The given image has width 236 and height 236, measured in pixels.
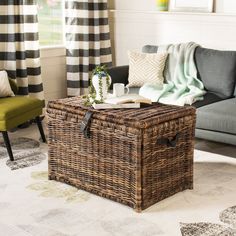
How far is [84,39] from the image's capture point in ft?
17.9

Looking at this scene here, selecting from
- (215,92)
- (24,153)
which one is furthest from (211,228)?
(215,92)

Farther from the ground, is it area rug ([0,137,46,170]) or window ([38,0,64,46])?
window ([38,0,64,46])

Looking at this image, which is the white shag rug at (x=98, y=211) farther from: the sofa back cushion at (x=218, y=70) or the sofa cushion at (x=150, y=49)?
→ the sofa cushion at (x=150, y=49)

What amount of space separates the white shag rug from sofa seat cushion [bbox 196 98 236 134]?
0.42 metres

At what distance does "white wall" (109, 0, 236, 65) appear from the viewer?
4840 mm

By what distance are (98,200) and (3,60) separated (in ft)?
7.30

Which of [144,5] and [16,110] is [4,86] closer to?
[16,110]

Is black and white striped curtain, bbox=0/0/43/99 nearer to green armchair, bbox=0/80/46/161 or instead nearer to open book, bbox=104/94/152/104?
green armchair, bbox=0/80/46/161

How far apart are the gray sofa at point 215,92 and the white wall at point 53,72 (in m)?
0.94

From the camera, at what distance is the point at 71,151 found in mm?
3254

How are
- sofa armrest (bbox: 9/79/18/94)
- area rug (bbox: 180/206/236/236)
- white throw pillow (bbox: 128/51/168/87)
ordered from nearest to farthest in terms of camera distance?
area rug (bbox: 180/206/236/236)
sofa armrest (bbox: 9/79/18/94)
white throw pillow (bbox: 128/51/168/87)

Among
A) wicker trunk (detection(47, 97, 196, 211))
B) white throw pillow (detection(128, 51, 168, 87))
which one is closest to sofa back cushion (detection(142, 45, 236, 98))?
white throw pillow (detection(128, 51, 168, 87))

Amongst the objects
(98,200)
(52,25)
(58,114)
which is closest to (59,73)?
(52,25)

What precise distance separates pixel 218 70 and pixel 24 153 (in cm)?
192
